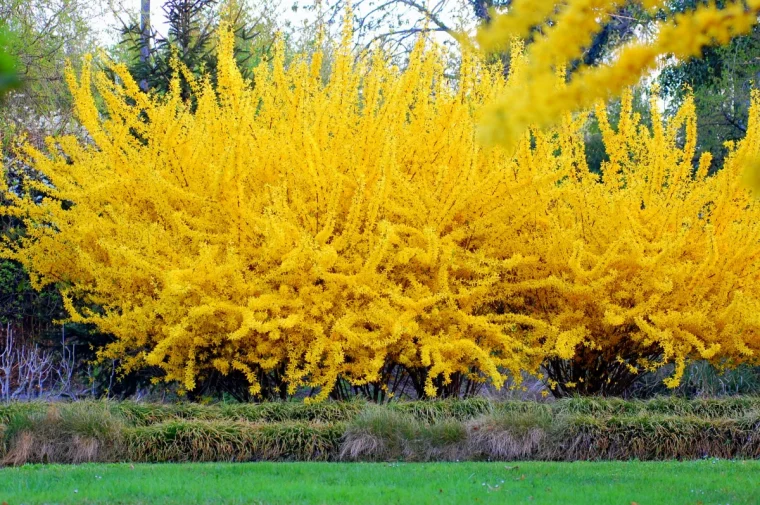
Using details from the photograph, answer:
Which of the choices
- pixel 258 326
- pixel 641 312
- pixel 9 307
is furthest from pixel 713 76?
pixel 9 307

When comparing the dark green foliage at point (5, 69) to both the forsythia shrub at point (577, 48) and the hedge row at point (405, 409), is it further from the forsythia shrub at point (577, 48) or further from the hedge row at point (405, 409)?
the hedge row at point (405, 409)

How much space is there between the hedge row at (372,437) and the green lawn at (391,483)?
479 millimetres

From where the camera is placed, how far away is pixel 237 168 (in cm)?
774

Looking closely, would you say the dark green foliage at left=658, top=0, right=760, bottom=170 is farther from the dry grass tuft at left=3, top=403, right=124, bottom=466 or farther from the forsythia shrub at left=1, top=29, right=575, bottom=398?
the dry grass tuft at left=3, top=403, right=124, bottom=466

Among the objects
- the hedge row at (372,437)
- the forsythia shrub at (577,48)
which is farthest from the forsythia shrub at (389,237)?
the forsythia shrub at (577,48)

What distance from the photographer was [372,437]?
6.80 meters

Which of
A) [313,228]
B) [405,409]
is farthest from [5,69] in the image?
[313,228]

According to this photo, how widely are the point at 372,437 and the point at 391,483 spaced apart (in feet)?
4.00

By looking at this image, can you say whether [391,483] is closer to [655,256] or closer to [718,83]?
[655,256]

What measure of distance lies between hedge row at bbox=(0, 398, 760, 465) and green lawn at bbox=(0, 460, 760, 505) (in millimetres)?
479

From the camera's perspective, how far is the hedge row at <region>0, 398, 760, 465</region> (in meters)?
6.79

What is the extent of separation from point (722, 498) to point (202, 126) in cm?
546

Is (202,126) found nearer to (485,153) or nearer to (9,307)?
(485,153)

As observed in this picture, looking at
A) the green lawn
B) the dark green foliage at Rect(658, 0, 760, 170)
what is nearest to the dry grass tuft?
the green lawn
